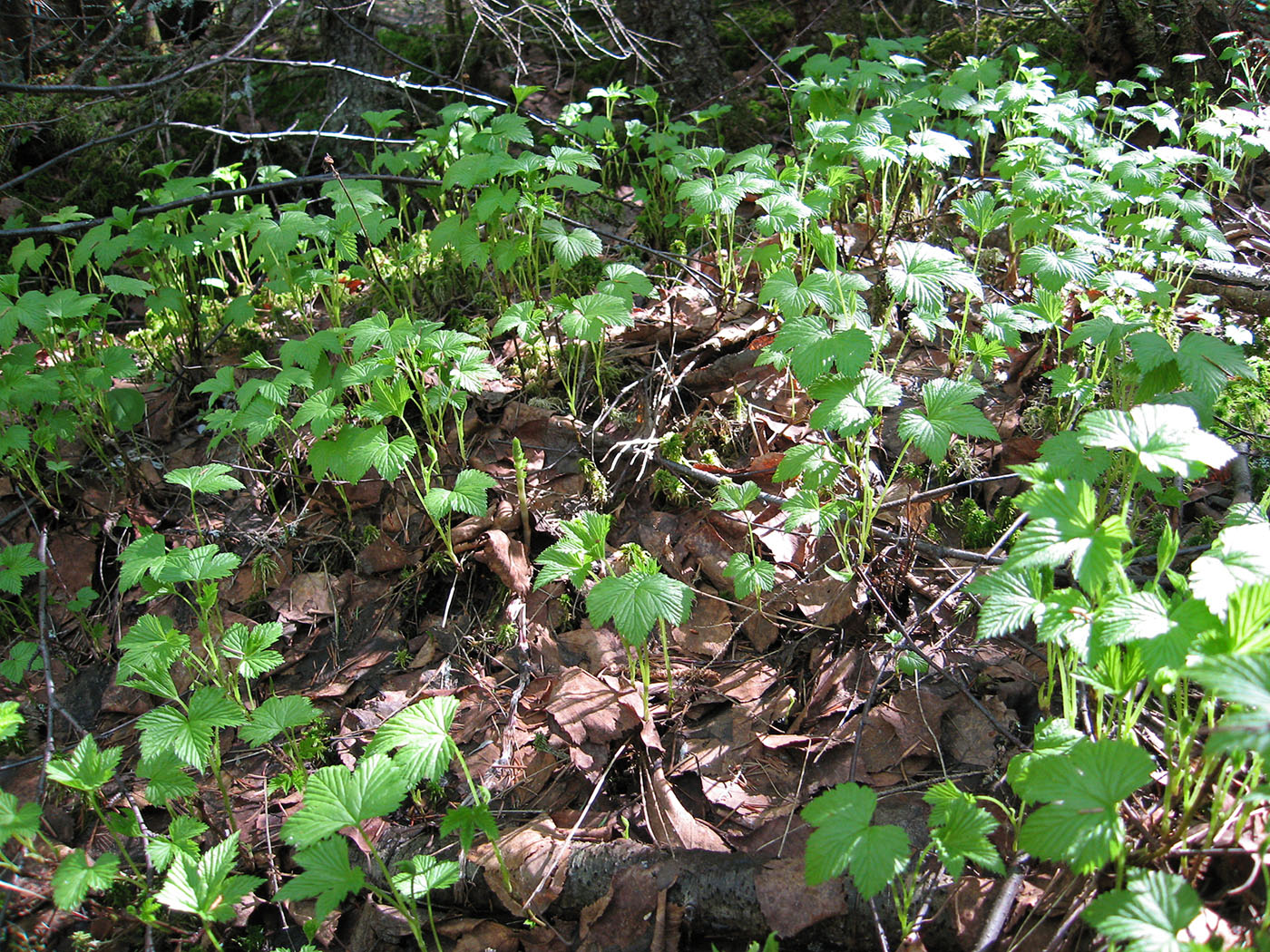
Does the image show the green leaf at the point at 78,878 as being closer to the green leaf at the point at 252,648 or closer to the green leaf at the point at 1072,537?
the green leaf at the point at 252,648

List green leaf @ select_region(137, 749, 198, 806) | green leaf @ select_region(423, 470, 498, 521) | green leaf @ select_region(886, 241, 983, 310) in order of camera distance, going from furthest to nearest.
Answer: green leaf @ select_region(423, 470, 498, 521) → green leaf @ select_region(886, 241, 983, 310) → green leaf @ select_region(137, 749, 198, 806)

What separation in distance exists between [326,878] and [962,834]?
128 cm

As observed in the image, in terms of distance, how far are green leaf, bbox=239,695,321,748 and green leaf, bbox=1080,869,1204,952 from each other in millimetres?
1729

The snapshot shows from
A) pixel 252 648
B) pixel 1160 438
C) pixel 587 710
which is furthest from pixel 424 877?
pixel 1160 438

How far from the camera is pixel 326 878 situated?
1.68 meters

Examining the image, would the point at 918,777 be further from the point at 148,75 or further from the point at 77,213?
the point at 148,75

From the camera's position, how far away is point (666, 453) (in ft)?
9.04

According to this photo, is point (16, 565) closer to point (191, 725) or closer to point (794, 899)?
point (191, 725)

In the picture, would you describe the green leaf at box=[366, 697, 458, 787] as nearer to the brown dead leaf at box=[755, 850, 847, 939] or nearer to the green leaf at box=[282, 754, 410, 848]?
the green leaf at box=[282, 754, 410, 848]

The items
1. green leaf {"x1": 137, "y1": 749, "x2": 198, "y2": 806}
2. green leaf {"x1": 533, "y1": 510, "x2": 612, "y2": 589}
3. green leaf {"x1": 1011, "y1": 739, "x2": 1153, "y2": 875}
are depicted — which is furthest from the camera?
green leaf {"x1": 533, "y1": 510, "x2": 612, "y2": 589}

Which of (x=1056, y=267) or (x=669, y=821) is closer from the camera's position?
(x=669, y=821)

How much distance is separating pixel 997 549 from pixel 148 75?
15.6 ft

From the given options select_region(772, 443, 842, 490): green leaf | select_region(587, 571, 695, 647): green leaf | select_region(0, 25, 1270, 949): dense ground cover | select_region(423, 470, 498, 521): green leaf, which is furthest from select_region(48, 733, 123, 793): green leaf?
select_region(772, 443, 842, 490): green leaf

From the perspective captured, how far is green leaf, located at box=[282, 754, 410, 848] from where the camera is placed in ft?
5.31
